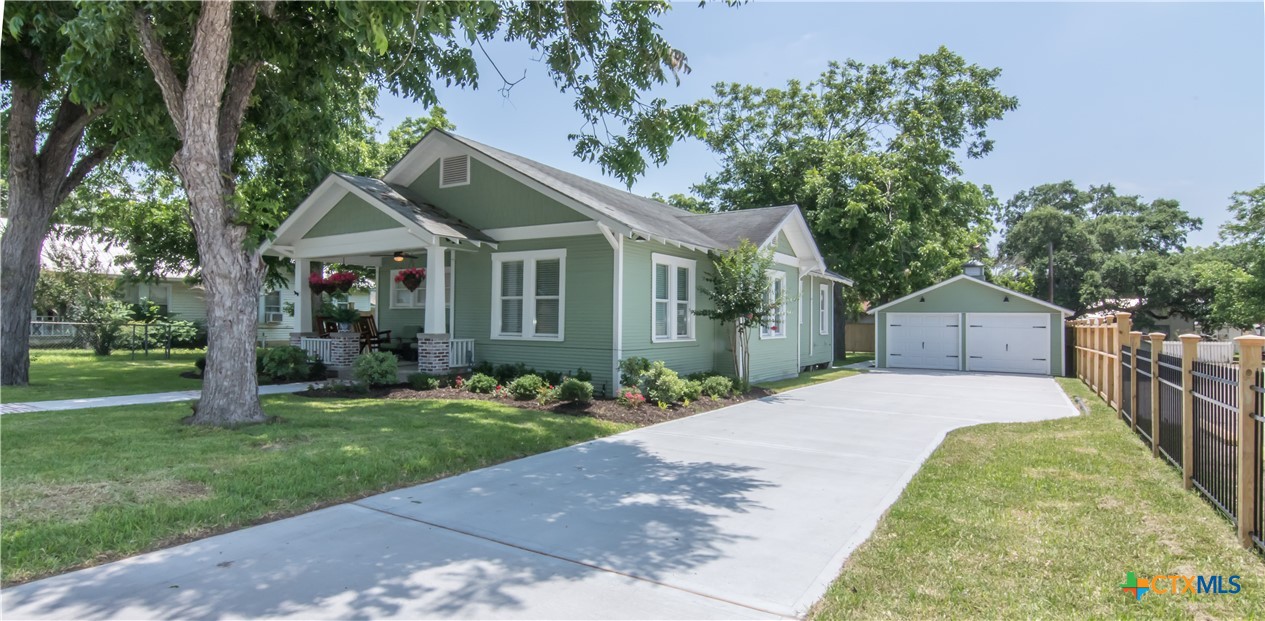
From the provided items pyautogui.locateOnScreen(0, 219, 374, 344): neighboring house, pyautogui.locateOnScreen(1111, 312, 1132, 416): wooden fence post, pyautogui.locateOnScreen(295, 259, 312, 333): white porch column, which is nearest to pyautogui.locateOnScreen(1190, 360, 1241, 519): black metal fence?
pyautogui.locateOnScreen(1111, 312, 1132, 416): wooden fence post

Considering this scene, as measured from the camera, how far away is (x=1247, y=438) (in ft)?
14.9

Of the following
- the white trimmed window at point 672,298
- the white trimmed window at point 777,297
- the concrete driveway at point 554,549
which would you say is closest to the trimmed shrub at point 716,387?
the white trimmed window at point 672,298

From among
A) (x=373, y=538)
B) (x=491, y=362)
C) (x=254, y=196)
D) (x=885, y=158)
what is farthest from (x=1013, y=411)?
(x=885, y=158)

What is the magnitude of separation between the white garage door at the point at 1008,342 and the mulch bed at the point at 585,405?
12476 mm

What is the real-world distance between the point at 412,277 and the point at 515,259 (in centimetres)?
327

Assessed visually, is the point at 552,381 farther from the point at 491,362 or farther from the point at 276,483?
the point at 276,483

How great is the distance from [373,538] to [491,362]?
8.77 metres

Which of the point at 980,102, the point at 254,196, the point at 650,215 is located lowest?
the point at 254,196

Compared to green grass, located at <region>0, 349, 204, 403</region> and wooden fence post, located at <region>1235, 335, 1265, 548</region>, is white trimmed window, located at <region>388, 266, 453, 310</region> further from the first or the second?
wooden fence post, located at <region>1235, 335, 1265, 548</region>

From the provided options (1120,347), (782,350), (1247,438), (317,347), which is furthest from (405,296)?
(1247,438)

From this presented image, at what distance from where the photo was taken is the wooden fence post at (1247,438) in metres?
4.45

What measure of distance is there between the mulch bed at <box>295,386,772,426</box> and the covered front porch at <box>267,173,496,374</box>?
983mm

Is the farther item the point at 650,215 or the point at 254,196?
the point at 650,215

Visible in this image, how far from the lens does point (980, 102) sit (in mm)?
28016
